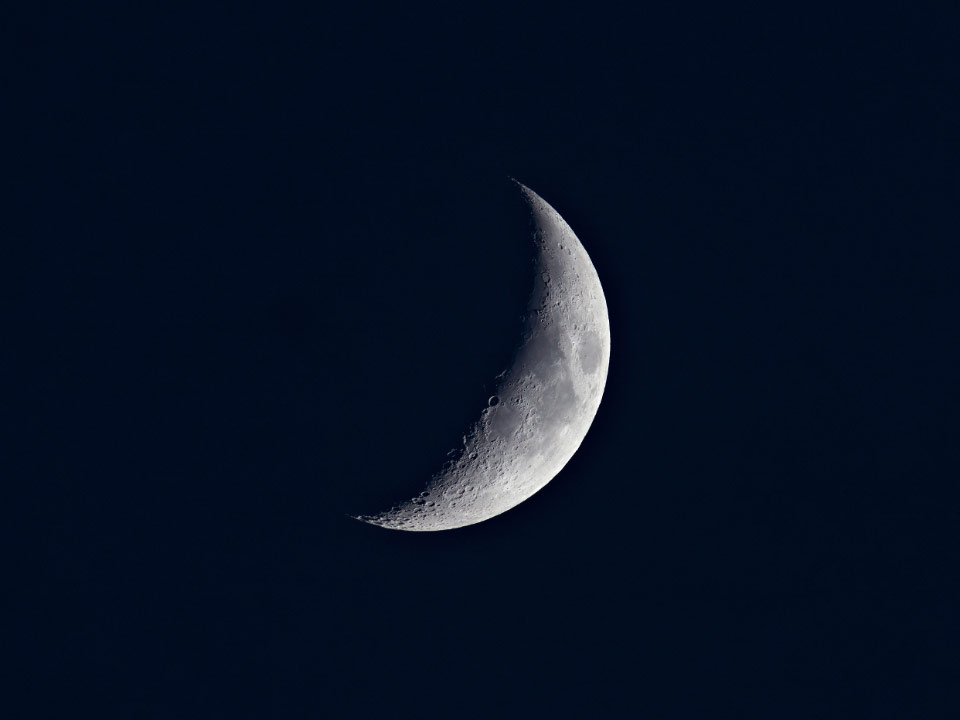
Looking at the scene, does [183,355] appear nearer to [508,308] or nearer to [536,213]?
[508,308]

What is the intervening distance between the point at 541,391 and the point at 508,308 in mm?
1365

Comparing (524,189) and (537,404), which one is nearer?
(537,404)

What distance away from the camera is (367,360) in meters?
9.12

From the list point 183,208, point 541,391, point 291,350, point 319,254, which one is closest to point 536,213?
point 541,391

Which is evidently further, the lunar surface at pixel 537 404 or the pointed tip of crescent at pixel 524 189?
the pointed tip of crescent at pixel 524 189

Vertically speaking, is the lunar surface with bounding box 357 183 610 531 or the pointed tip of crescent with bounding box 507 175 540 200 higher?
the pointed tip of crescent with bounding box 507 175 540 200

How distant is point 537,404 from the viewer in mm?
10250

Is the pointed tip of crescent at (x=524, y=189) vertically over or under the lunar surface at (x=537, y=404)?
over

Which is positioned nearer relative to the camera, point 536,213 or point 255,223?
point 255,223

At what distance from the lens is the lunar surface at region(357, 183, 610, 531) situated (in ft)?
32.9

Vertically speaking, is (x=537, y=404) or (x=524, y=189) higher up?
(x=524, y=189)

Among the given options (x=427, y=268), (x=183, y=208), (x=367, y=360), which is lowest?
(x=367, y=360)

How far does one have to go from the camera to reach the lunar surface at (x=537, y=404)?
10.0 meters

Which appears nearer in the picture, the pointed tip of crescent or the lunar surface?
the lunar surface
